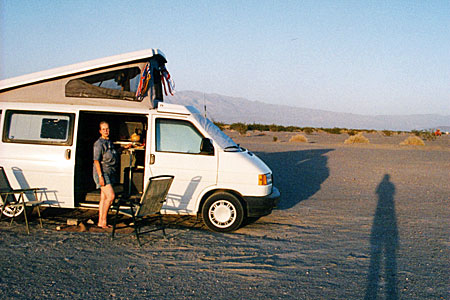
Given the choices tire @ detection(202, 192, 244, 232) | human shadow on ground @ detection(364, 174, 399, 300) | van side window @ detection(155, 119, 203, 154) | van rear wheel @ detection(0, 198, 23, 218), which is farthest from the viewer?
van rear wheel @ detection(0, 198, 23, 218)

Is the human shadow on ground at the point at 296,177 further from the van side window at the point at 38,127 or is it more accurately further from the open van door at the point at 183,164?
the van side window at the point at 38,127

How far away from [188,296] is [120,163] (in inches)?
199

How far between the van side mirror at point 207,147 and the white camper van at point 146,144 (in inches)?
0.7

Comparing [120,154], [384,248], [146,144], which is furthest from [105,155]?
[384,248]

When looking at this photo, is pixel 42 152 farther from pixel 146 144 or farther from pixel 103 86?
pixel 146 144

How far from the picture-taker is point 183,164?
7539 mm

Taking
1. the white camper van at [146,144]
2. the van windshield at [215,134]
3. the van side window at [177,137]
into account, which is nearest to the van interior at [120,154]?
the white camper van at [146,144]

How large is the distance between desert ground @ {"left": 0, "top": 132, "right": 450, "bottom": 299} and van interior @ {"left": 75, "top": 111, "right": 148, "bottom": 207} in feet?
2.26

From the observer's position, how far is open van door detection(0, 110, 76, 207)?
7645 mm

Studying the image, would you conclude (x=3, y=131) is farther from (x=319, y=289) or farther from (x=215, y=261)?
(x=319, y=289)

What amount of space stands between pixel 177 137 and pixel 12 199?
10.2ft

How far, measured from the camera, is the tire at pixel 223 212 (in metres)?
7.47

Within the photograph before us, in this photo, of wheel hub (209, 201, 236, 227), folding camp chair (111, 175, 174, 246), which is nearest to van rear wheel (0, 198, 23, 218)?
folding camp chair (111, 175, 174, 246)

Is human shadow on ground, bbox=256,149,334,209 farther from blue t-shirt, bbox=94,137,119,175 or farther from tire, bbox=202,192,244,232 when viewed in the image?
blue t-shirt, bbox=94,137,119,175
